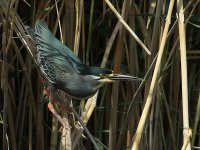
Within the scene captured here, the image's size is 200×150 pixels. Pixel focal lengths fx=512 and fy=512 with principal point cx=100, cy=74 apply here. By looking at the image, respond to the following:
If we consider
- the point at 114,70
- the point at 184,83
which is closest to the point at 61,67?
the point at 114,70

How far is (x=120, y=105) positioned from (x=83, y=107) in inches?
9.1

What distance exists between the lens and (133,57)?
2.30 m

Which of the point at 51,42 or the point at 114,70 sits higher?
the point at 51,42

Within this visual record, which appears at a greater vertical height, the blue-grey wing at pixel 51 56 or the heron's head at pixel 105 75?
the blue-grey wing at pixel 51 56

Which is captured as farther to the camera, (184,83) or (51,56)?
(51,56)

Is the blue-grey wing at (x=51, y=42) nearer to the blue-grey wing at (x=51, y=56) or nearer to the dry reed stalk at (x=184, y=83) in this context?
the blue-grey wing at (x=51, y=56)

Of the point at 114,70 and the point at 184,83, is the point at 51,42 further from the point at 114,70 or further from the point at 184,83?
the point at 184,83

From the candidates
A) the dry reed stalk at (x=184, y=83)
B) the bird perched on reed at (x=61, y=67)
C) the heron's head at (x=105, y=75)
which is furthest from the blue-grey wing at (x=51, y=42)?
the dry reed stalk at (x=184, y=83)

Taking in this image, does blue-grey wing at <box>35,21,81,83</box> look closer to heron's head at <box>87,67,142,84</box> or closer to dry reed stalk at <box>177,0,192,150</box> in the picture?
heron's head at <box>87,67,142,84</box>

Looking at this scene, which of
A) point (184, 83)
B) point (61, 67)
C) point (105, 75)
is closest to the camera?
point (184, 83)

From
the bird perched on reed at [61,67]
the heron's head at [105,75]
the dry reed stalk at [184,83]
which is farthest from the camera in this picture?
the bird perched on reed at [61,67]

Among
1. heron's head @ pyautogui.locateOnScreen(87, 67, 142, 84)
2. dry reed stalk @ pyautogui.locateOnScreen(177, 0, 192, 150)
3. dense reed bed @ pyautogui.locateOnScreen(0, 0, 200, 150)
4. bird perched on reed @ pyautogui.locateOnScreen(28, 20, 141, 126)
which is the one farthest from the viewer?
dense reed bed @ pyautogui.locateOnScreen(0, 0, 200, 150)

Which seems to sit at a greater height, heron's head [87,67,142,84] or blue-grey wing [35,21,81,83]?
blue-grey wing [35,21,81,83]


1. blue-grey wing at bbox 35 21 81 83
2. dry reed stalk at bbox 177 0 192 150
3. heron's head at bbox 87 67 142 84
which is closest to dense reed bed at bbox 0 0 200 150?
blue-grey wing at bbox 35 21 81 83
